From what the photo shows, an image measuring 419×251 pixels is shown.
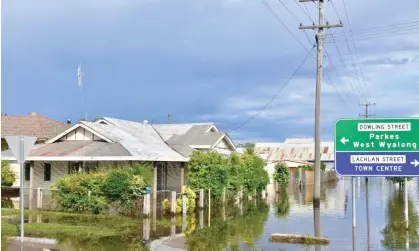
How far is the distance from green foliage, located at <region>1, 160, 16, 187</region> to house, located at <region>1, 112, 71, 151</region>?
33.7 feet

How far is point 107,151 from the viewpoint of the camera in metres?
27.3

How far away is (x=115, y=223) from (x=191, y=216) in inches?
180

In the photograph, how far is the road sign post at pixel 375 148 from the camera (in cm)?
1159

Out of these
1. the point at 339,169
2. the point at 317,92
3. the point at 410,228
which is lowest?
the point at 410,228

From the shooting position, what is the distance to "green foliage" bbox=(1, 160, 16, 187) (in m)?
31.1

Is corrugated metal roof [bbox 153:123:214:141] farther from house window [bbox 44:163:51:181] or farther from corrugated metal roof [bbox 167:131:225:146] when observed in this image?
house window [bbox 44:163:51:181]

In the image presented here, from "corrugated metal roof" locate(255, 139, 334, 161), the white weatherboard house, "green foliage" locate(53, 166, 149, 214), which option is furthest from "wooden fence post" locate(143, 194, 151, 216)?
"corrugated metal roof" locate(255, 139, 334, 161)

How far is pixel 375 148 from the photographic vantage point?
11.7 m

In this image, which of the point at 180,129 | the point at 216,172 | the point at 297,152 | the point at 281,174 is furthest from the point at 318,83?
the point at 297,152

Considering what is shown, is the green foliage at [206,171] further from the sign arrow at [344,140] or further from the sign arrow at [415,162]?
Answer: the sign arrow at [415,162]

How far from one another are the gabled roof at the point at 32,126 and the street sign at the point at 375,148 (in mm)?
35389

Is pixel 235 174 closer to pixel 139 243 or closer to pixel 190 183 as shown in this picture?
pixel 190 183

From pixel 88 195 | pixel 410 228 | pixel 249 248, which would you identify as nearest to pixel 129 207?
pixel 88 195

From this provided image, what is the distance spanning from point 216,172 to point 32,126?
2215 cm
